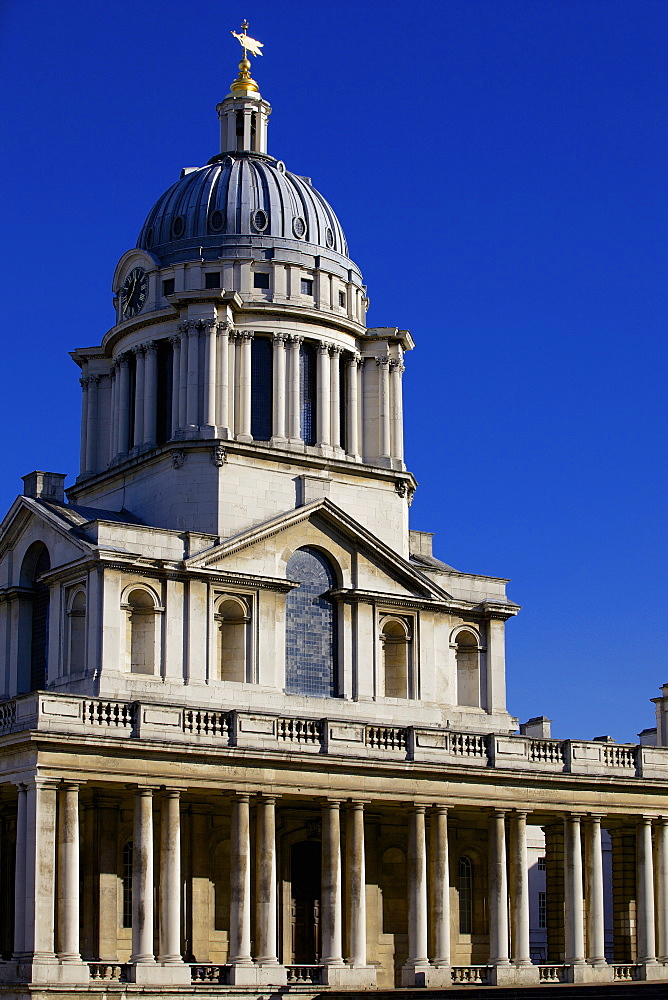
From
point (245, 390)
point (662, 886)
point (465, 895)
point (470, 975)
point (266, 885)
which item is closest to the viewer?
point (266, 885)

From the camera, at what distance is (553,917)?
60.4 metres

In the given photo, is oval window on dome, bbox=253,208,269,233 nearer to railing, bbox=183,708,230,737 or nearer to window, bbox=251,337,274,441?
window, bbox=251,337,274,441

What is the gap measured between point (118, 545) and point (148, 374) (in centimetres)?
992

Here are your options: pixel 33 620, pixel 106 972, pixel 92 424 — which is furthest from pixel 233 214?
pixel 106 972

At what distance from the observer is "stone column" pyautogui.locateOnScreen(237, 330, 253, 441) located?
61.8m

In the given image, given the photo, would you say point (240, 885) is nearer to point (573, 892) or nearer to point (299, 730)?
point (299, 730)

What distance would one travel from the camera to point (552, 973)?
5612cm

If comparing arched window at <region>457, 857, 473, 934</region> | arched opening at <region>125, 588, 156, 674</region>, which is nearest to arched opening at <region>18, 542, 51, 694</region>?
arched opening at <region>125, 588, 156, 674</region>

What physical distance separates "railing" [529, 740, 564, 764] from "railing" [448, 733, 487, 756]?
191 centimetres

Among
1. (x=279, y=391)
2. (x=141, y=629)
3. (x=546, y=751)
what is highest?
(x=279, y=391)

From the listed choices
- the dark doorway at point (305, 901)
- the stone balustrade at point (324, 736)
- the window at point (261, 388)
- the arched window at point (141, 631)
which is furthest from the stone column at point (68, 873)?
the window at point (261, 388)

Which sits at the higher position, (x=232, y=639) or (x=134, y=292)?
(x=134, y=292)

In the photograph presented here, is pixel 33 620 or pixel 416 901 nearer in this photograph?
pixel 416 901

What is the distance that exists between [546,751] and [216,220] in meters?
22.4
